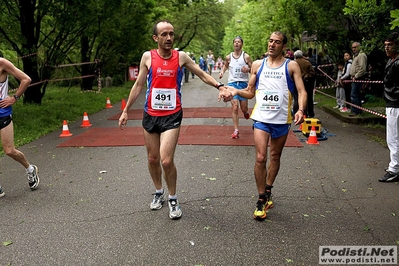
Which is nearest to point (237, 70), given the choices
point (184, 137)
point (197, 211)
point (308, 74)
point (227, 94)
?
point (184, 137)

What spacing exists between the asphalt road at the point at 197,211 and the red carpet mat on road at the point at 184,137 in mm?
869

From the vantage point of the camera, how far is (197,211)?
5191mm

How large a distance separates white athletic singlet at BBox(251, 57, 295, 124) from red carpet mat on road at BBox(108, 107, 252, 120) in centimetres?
836

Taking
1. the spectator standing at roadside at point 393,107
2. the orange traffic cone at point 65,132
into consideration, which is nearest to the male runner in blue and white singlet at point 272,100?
the spectator standing at roadside at point 393,107

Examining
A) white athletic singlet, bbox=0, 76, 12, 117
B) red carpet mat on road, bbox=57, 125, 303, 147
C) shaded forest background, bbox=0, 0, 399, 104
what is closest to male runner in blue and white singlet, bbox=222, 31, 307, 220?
shaded forest background, bbox=0, 0, 399, 104

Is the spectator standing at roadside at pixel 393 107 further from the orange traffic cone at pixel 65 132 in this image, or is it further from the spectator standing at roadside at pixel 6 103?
the orange traffic cone at pixel 65 132

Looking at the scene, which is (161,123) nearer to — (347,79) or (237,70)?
(237,70)

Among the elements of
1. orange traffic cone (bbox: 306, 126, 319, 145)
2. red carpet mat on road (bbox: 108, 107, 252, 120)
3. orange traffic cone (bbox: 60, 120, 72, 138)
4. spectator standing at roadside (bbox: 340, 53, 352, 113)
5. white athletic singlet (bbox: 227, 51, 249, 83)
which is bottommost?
red carpet mat on road (bbox: 108, 107, 252, 120)

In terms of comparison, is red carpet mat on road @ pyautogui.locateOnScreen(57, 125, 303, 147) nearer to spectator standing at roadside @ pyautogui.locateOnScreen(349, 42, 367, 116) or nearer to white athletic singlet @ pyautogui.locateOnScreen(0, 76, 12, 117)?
spectator standing at roadside @ pyautogui.locateOnScreen(349, 42, 367, 116)

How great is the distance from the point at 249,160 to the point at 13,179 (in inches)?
154

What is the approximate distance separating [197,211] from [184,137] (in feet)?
16.1

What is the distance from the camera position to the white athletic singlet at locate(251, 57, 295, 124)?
4.97 metres

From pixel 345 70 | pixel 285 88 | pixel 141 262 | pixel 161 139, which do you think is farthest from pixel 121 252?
pixel 345 70

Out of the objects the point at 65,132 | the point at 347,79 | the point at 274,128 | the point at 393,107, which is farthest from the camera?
the point at 347,79
